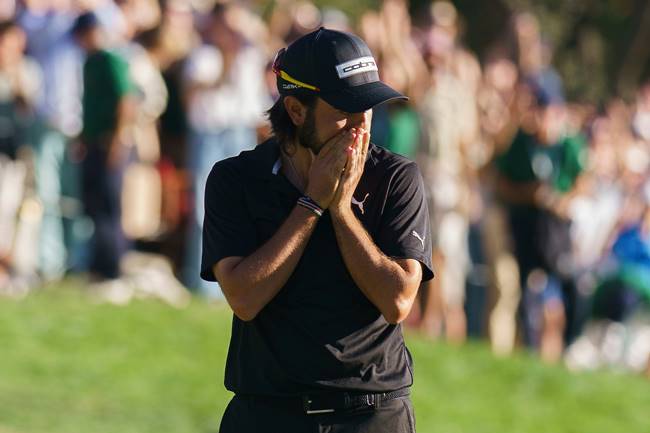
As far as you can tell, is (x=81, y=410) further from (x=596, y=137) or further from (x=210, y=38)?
(x=596, y=137)

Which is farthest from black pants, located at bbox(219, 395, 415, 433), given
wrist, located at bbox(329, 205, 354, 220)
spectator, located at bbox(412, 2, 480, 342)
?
spectator, located at bbox(412, 2, 480, 342)

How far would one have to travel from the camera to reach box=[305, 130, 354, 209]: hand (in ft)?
14.2

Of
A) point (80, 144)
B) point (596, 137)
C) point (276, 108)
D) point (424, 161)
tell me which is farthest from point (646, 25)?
point (276, 108)

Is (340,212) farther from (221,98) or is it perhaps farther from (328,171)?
(221,98)

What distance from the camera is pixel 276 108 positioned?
4.61 meters

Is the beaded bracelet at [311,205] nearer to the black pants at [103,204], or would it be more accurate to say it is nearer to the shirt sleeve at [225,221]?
the shirt sleeve at [225,221]

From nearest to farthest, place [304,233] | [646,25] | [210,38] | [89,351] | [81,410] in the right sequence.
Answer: [304,233] → [81,410] → [89,351] → [210,38] → [646,25]

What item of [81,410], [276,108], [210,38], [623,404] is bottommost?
[623,404]

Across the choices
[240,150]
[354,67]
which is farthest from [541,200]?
[354,67]

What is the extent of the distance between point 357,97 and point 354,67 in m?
0.11

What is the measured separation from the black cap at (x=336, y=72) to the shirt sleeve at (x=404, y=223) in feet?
0.90

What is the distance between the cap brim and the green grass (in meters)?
5.53

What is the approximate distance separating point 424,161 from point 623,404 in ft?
8.53

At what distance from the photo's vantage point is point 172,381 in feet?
34.5
